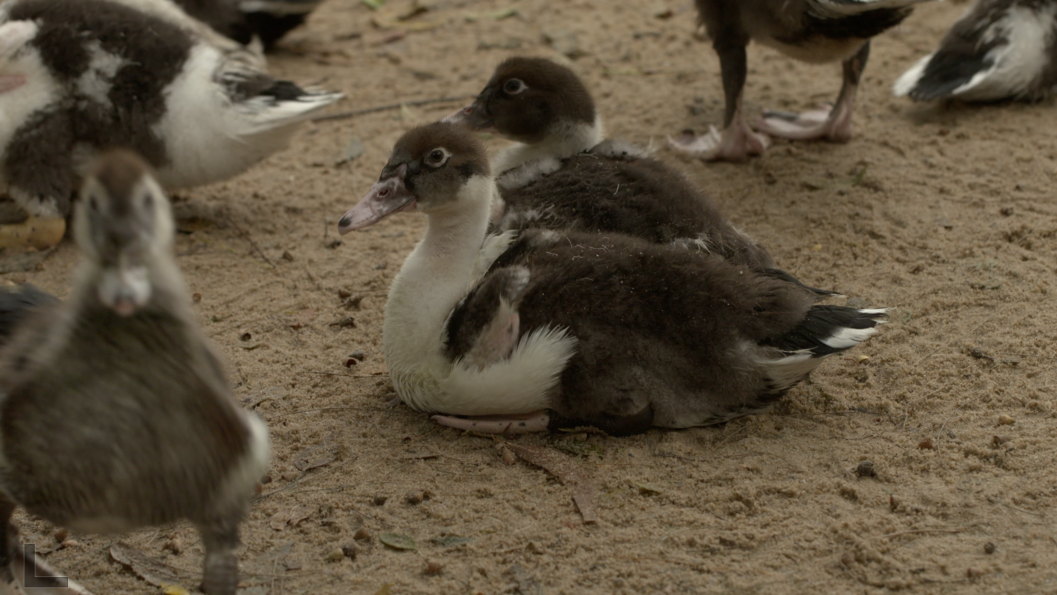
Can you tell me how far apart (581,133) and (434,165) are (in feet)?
3.67

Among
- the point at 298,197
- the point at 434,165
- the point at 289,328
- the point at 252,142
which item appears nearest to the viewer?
the point at 434,165

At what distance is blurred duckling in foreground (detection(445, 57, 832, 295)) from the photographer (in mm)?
4254

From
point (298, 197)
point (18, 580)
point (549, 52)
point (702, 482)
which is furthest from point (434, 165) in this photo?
point (549, 52)

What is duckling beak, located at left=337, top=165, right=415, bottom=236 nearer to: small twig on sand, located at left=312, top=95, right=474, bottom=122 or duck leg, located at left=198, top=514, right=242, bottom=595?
duck leg, located at left=198, top=514, right=242, bottom=595

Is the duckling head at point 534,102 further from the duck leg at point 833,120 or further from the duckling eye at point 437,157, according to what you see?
the duck leg at point 833,120

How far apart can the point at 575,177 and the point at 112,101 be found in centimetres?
267

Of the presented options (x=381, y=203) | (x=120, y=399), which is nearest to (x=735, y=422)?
(x=381, y=203)

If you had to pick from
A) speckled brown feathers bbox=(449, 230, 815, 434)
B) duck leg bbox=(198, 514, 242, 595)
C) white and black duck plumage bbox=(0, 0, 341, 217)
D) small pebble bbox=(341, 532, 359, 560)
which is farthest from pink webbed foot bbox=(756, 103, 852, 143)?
duck leg bbox=(198, 514, 242, 595)

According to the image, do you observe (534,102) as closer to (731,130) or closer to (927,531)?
(731,130)

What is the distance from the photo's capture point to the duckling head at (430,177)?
3.97 m

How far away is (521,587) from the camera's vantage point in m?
3.21

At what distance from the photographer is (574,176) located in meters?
4.48

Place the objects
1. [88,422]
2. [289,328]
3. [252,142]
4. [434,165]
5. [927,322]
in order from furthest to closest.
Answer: [252,142], [289,328], [927,322], [434,165], [88,422]

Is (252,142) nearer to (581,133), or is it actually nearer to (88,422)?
(581,133)
